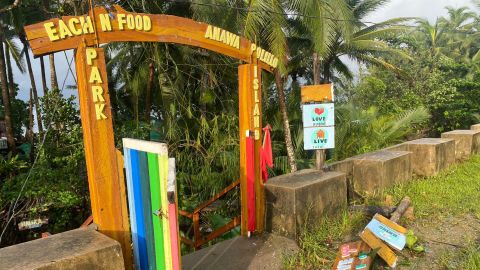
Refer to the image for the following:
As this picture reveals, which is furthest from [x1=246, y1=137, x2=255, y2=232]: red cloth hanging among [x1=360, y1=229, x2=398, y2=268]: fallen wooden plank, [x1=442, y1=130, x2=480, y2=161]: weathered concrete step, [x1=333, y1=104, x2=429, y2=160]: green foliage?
[x1=442, y1=130, x2=480, y2=161]: weathered concrete step

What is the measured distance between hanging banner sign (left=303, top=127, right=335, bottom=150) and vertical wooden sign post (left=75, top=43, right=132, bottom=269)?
2.70 m

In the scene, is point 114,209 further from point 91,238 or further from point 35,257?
point 35,257

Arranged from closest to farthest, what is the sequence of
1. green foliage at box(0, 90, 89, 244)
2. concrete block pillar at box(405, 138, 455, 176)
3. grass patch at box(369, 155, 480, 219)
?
grass patch at box(369, 155, 480, 219) → green foliage at box(0, 90, 89, 244) → concrete block pillar at box(405, 138, 455, 176)

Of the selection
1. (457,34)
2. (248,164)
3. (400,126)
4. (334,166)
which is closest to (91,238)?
(248,164)

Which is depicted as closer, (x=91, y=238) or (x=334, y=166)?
(x=91, y=238)

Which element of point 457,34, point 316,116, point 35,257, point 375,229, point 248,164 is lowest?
point 375,229

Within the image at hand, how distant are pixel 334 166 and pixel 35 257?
4221 mm

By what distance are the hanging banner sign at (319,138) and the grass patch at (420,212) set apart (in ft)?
2.90

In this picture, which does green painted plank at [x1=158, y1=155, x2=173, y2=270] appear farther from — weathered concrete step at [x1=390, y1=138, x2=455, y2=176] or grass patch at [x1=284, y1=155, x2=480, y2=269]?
weathered concrete step at [x1=390, y1=138, x2=455, y2=176]

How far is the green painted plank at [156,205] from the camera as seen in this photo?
2.63m

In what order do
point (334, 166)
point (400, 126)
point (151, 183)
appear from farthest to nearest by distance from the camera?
1. point (400, 126)
2. point (334, 166)
3. point (151, 183)

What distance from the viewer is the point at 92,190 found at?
296cm

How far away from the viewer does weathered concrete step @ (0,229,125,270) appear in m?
2.43

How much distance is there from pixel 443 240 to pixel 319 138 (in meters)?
1.84
